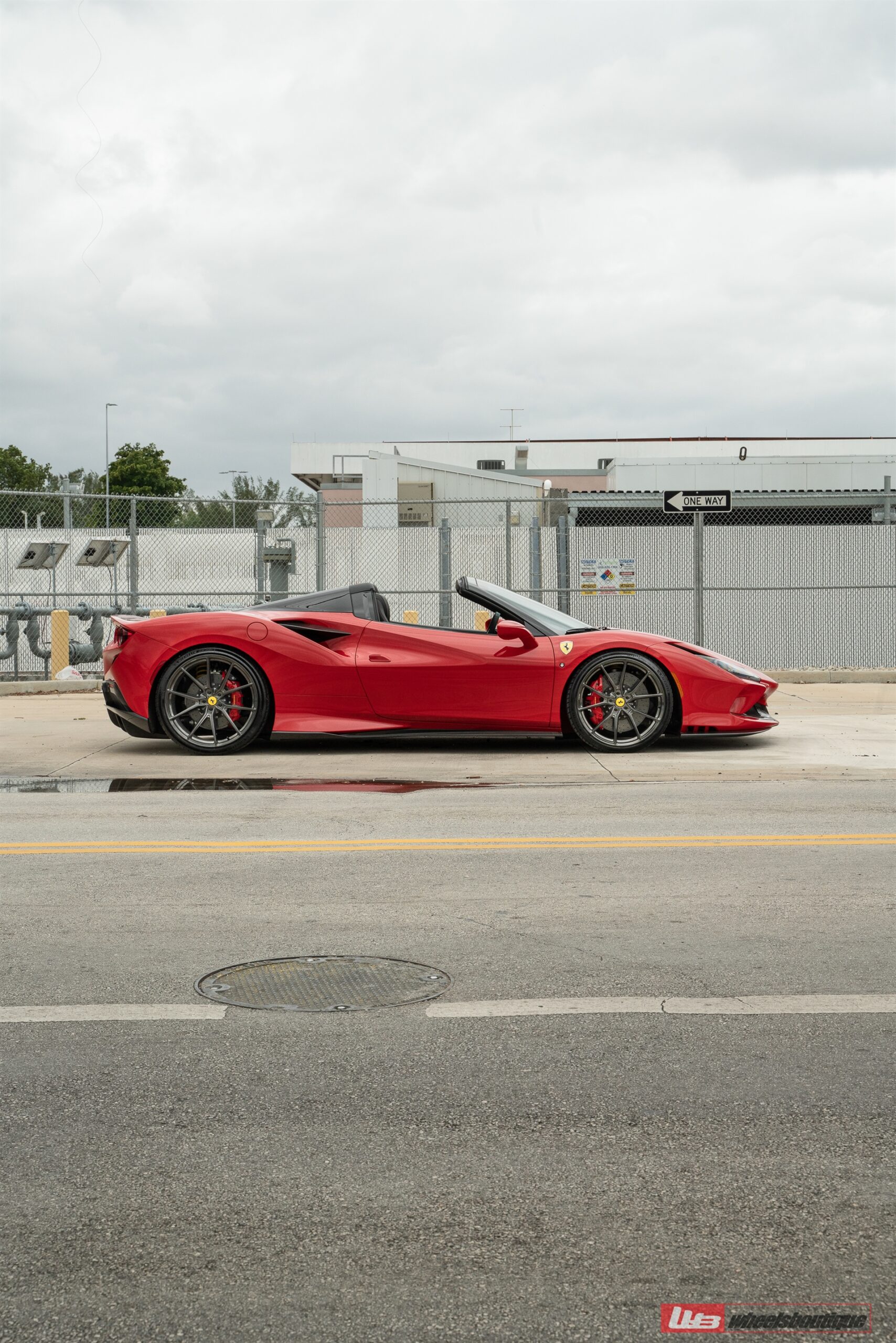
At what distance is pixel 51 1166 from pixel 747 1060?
1.77 meters

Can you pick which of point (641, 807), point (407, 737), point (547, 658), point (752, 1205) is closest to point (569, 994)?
point (752, 1205)

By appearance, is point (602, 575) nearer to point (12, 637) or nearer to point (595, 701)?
point (12, 637)

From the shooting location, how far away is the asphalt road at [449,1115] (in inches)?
99.2

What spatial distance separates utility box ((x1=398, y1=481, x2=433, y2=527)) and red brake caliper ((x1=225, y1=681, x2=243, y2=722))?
18923 millimetres

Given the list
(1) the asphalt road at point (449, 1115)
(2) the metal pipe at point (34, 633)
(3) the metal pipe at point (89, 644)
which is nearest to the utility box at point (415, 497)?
(2) the metal pipe at point (34, 633)

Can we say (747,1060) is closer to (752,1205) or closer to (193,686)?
(752,1205)

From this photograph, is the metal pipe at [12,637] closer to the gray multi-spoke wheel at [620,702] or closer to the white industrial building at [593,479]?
the white industrial building at [593,479]

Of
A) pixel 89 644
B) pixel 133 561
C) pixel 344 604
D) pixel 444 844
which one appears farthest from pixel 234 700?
pixel 89 644

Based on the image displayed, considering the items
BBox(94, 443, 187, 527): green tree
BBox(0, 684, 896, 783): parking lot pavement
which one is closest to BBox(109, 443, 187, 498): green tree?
BBox(94, 443, 187, 527): green tree

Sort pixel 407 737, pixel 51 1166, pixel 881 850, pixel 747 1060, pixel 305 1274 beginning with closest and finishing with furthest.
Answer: pixel 305 1274 → pixel 51 1166 → pixel 747 1060 → pixel 881 850 → pixel 407 737

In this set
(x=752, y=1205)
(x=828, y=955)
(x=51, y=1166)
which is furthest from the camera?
(x=828, y=955)

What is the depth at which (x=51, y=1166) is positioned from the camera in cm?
302

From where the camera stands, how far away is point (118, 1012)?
404 cm

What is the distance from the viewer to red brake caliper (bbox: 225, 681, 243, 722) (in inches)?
395
